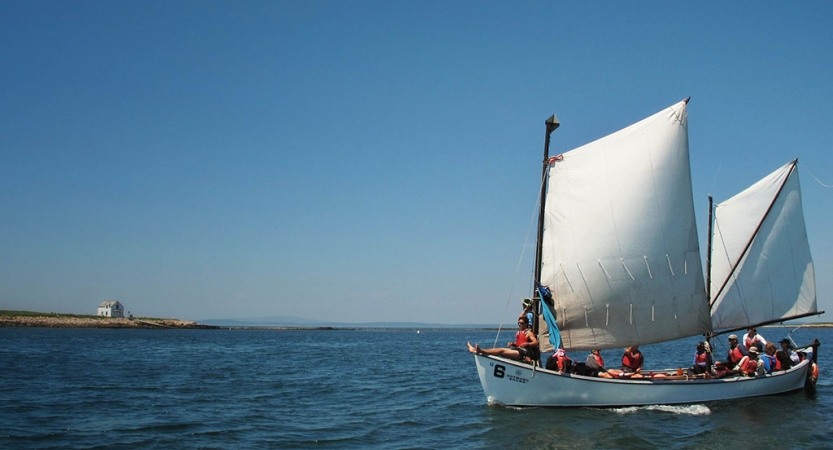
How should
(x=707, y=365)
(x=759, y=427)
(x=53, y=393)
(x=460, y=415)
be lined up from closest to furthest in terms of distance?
(x=759, y=427), (x=460, y=415), (x=707, y=365), (x=53, y=393)

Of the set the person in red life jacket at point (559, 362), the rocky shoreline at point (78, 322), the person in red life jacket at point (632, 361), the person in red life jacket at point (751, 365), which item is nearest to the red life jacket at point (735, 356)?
the person in red life jacket at point (751, 365)

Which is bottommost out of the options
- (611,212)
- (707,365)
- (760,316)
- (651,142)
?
(707,365)

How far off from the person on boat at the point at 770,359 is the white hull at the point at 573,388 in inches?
99.0

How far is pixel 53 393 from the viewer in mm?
26641

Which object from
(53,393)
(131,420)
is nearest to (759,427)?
(131,420)

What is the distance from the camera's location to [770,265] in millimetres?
27969

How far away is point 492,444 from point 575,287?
7.55 meters

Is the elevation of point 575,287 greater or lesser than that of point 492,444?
greater

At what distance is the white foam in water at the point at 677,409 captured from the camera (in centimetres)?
2170

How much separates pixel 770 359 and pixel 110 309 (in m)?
153

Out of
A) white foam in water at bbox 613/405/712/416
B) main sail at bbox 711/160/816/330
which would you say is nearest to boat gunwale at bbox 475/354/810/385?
white foam in water at bbox 613/405/712/416

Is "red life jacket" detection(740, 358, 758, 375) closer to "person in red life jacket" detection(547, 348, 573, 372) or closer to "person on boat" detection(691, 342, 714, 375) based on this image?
"person on boat" detection(691, 342, 714, 375)

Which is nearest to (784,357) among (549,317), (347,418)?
(549,317)

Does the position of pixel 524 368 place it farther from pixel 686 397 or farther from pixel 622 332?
pixel 686 397
